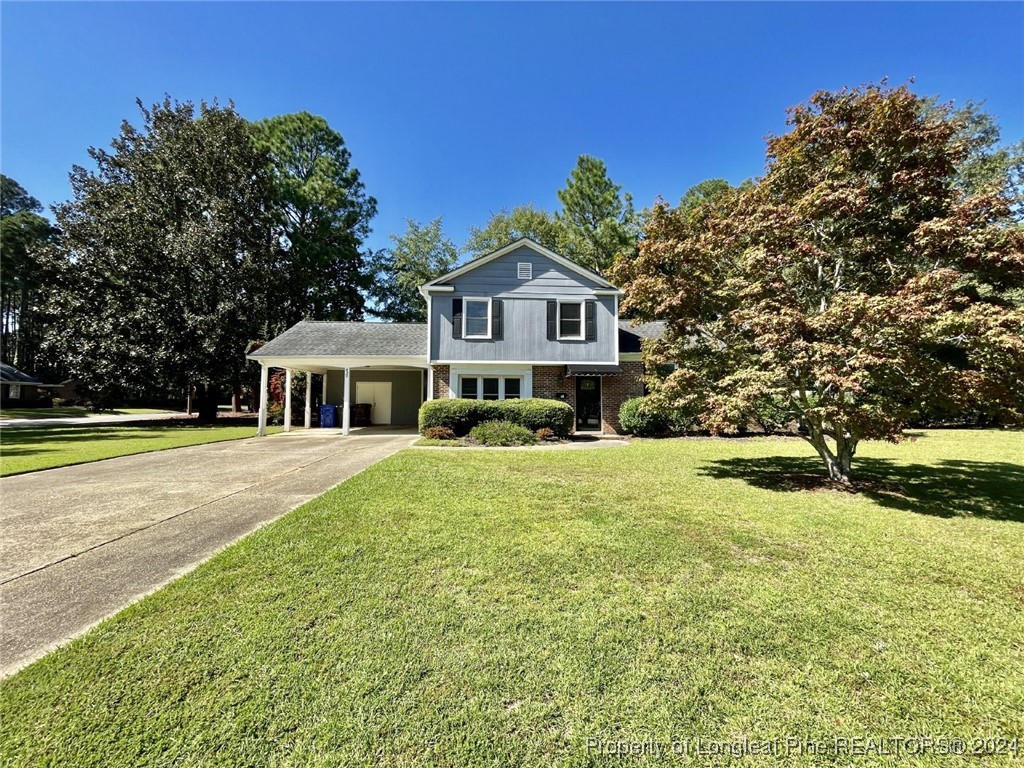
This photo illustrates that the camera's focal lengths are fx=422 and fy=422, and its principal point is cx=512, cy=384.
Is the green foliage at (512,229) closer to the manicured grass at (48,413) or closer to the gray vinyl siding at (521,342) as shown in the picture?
the gray vinyl siding at (521,342)

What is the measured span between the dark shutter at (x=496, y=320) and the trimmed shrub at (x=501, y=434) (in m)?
3.89

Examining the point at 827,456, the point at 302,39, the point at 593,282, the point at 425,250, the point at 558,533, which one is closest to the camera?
the point at 558,533

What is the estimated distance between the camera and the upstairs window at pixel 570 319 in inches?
616

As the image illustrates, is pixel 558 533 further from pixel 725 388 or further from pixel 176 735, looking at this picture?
pixel 725 388

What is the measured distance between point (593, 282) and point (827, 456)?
33.1 feet

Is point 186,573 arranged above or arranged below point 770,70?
below

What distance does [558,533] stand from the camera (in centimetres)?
465

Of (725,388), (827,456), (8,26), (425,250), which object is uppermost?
(425,250)

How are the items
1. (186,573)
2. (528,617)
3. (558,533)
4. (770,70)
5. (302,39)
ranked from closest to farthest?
(528,617) → (186,573) → (558,533) → (302,39) → (770,70)

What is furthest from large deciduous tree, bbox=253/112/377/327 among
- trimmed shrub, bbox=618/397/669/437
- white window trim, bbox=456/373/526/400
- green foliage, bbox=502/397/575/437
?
trimmed shrub, bbox=618/397/669/437

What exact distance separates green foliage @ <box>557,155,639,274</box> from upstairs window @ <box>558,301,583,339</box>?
1409 centimetres

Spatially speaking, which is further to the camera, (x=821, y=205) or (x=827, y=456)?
(x=827, y=456)

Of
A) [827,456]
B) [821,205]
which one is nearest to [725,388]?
[827,456]

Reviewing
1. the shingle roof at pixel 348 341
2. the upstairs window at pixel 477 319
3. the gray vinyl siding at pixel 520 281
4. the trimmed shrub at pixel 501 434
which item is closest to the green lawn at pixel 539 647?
the trimmed shrub at pixel 501 434
